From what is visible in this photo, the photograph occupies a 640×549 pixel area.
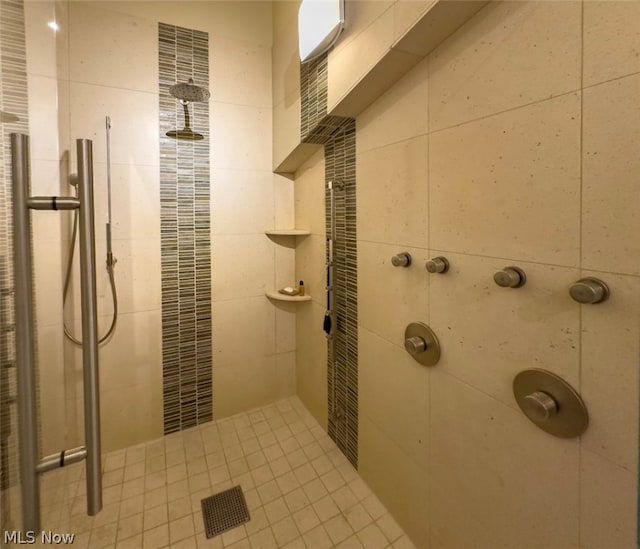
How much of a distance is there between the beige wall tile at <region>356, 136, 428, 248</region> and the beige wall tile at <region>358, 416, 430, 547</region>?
0.89 metres

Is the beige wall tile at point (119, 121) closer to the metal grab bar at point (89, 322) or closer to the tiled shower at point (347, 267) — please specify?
the tiled shower at point (347, 267)

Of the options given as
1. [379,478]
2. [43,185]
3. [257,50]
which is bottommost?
[379,478]

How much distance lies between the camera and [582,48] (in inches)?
26.8

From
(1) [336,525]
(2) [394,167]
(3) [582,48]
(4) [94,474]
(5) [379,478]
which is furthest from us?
(5) [379,478]

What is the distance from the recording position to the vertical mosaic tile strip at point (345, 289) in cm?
154

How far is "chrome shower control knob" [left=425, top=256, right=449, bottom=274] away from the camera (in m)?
1.02

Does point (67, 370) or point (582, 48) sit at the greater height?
point (582, 48)

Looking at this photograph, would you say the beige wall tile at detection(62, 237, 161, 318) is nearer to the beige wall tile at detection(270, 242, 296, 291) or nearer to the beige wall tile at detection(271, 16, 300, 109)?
the beige wall tile at detection(270, 242, 296, 291)

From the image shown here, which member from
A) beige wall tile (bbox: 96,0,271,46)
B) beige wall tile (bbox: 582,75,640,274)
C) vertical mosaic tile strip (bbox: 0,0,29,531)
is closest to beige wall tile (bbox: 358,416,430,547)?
beige wall tile (bbox: 582,75,640,274)

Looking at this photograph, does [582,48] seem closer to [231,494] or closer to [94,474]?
[94,474]

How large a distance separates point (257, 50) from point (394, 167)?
1414 mm

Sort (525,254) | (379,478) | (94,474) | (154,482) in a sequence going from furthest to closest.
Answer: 1. (154,482)
2. (379,478)
3. (525,254)
4. (94,474)

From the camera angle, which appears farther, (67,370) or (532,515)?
(67,370)

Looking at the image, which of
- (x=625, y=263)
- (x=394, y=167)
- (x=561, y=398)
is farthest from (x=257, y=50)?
(x=561, y=398)
